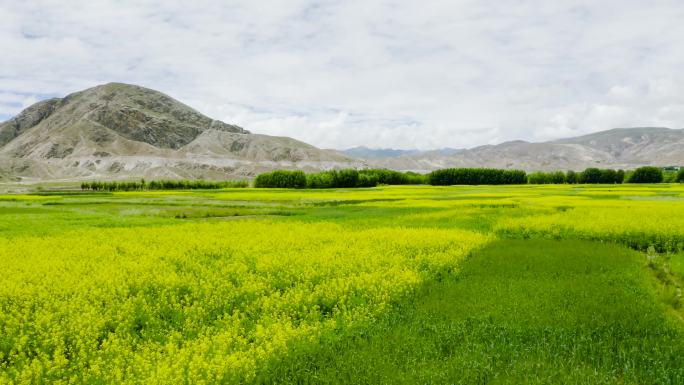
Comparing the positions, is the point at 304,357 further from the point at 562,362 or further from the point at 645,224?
the point at 645,224

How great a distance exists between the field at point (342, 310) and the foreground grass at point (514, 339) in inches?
1.7

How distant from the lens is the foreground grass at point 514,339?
8.73m

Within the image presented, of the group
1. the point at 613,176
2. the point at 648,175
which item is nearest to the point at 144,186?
the point at 613,176

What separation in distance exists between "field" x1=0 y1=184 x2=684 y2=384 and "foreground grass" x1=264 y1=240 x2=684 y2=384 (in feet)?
0.14

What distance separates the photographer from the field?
9.02 m

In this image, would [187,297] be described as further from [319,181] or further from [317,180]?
[317,180]

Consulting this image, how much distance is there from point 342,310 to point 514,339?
4315mm

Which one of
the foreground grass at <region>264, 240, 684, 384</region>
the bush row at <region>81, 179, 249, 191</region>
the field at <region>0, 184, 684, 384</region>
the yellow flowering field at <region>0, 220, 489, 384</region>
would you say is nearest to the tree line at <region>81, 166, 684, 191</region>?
the bush row at <region>81, 179, 249, 191</region>

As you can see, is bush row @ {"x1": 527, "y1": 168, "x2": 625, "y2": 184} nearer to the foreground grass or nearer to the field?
the field

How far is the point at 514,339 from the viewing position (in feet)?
33.6

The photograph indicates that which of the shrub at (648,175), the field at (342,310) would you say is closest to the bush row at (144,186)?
the field at (342,310)

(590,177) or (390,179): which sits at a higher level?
(590,177)

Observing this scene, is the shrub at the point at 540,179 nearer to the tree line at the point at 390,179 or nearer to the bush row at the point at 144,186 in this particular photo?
the tree line at the point at 390,179

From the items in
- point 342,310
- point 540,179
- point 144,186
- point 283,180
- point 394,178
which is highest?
point 394,178
